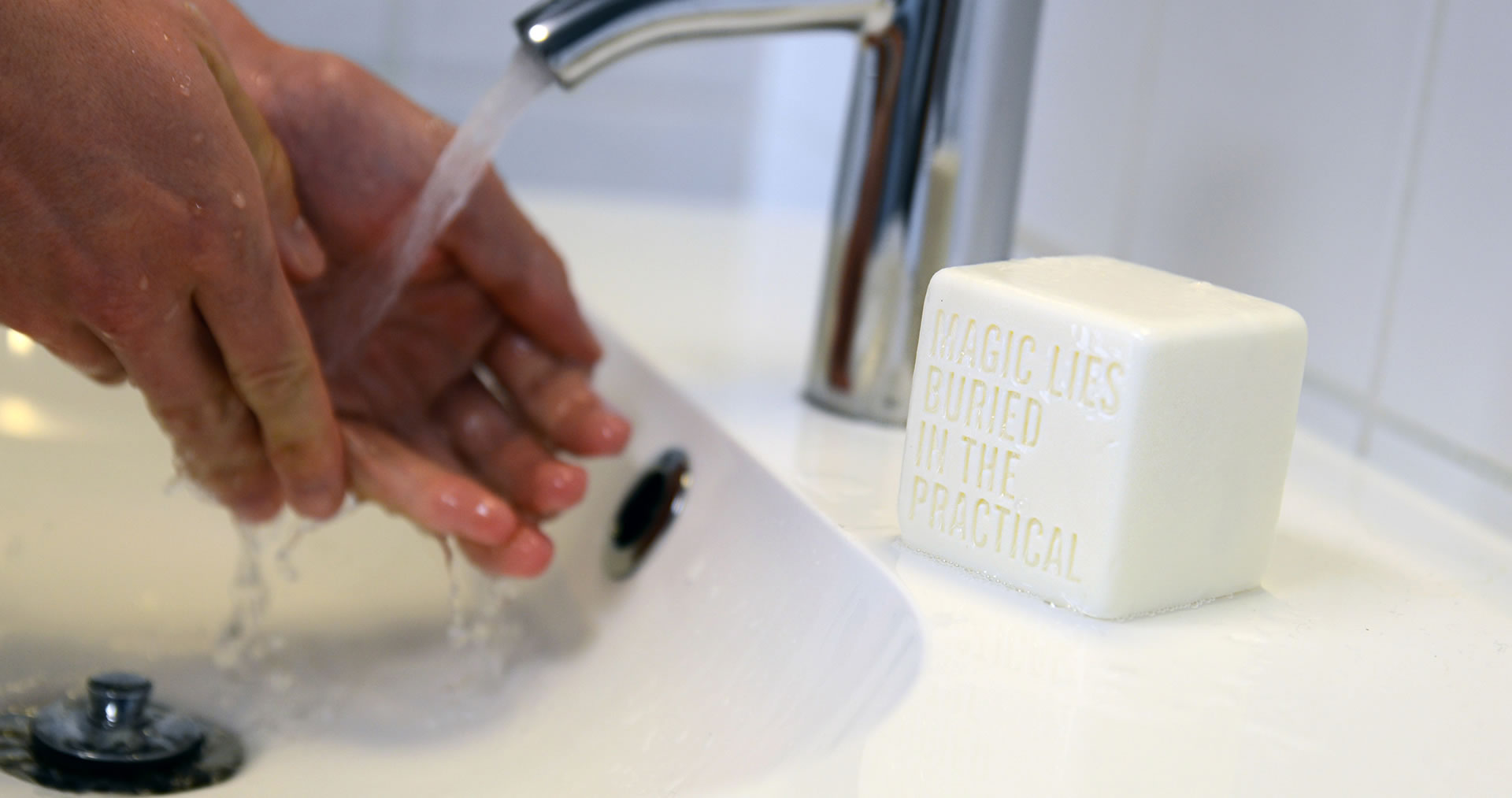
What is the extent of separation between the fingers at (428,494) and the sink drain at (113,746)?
89mm

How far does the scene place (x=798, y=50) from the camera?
0.96 meters

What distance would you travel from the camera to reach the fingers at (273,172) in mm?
411

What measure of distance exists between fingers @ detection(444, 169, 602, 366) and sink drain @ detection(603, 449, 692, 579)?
0.06 meters

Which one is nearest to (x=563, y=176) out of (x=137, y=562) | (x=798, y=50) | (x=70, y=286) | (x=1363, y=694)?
(x=798, y=50)

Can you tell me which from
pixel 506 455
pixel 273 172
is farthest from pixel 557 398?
pixel 273 172

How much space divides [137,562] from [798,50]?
0.58 metres

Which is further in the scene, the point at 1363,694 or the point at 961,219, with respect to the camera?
the point at 961,219

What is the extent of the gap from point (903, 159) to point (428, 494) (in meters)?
0.19

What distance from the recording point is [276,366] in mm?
420

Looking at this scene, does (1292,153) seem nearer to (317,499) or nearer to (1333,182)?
(1333,182)

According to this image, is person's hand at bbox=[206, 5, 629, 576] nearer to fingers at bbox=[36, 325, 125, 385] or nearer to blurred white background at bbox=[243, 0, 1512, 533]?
fingers at bbox=[36, 325, 125, 385]

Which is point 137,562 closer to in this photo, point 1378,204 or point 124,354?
point 124,354

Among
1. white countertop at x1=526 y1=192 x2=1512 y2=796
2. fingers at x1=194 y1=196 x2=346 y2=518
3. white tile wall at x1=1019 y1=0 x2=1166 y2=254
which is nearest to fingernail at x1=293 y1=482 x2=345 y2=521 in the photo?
fingers at x1=194 y1=196 x2=346 y2=518

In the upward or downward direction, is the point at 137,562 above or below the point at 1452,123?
below
